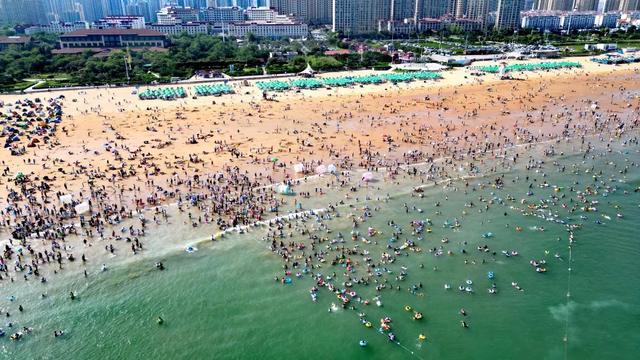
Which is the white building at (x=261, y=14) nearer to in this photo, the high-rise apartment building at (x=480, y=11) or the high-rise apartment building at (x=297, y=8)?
the high-rise apartment building at (x=297, y=8)

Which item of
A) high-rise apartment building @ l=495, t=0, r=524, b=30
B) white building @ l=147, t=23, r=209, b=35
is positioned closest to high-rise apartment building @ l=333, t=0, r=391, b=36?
high-rise apartment building @ l=495, t=0, r=524, b=30

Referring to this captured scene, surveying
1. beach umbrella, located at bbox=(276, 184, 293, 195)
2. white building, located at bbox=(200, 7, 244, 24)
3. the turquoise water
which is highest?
white building, located at bbox=(200, 7, 244, 24)

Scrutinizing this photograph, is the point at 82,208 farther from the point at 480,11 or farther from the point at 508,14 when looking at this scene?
the point at 480,11

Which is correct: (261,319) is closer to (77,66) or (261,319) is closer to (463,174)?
(463,174)

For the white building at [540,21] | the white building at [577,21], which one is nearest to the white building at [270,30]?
the white building at [540,21]

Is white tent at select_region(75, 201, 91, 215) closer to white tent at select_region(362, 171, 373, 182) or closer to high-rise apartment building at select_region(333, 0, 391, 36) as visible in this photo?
white tent at select_region(362, 171, 373, 182)

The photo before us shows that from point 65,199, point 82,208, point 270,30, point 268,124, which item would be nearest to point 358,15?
point 270,30
